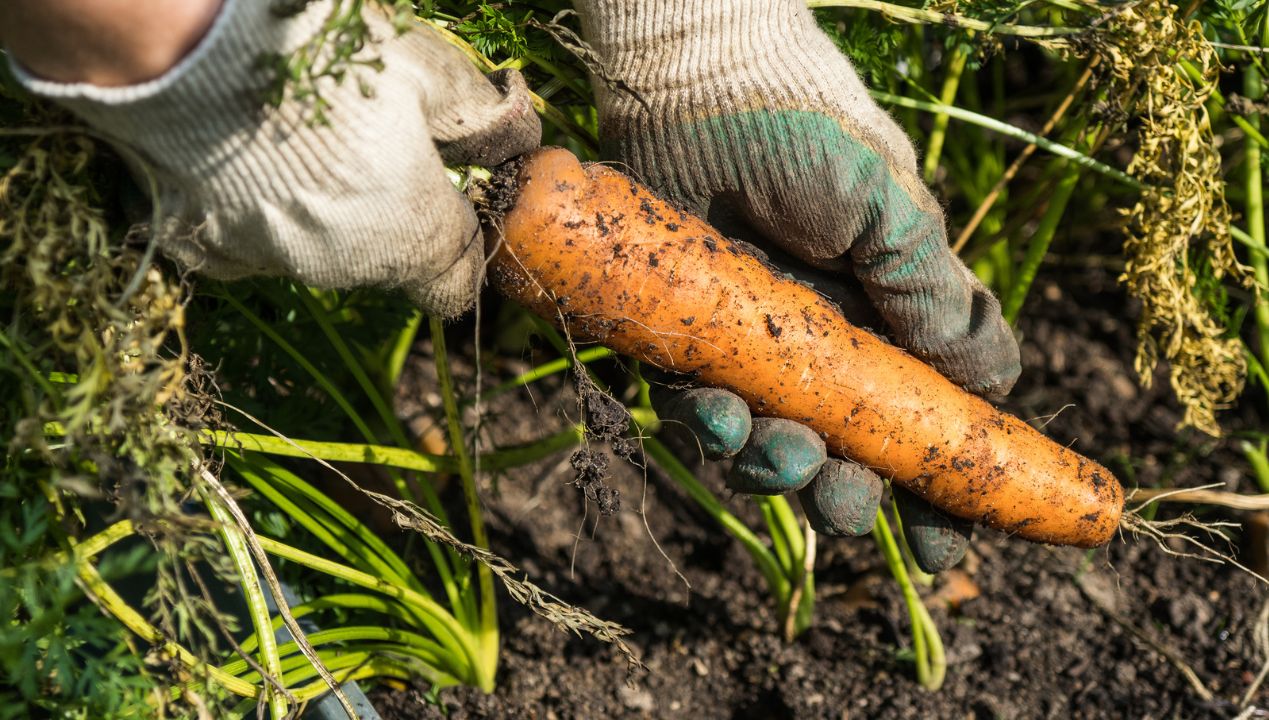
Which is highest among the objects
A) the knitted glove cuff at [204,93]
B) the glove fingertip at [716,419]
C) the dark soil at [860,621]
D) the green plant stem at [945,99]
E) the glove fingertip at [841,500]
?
the knitted glove cuff at [204,93]

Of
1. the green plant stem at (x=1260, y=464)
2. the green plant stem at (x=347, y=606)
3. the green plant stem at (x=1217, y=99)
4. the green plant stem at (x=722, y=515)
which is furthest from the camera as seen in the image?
the green plant stem at (x=1260, y=464)

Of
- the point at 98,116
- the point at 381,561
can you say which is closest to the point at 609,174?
the point at 98,116

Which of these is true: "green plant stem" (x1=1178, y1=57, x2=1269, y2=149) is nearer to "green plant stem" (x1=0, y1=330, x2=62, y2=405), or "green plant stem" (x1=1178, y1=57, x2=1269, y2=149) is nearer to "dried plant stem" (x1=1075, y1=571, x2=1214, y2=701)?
"dried plant stem" (x1=1075, y1=571, x2=1214, y2=701)

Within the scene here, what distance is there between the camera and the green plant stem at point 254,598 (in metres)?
0.88

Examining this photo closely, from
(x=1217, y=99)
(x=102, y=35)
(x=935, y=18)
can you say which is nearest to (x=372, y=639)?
(x=102, y=35)

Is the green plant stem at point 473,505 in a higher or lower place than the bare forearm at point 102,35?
lower

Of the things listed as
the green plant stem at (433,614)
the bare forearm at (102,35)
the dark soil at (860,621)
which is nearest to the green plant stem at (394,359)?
the dark soil at (860,621)

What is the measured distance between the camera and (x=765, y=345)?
1073 millimetres

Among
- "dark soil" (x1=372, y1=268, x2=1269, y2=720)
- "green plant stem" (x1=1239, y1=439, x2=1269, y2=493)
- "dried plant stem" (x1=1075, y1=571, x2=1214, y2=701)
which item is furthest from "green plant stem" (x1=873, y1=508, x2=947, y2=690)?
"green plant stem" (x1=1239, y1=439, x2=1269, y2=493)

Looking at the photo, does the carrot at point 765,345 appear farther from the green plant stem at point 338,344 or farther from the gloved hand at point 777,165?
the green plant stem at point 338,344

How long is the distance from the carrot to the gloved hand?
45mm

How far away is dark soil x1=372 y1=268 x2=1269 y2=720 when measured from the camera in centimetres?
133

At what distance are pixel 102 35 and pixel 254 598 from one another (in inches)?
20.3

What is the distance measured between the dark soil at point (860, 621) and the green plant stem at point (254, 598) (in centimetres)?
37
